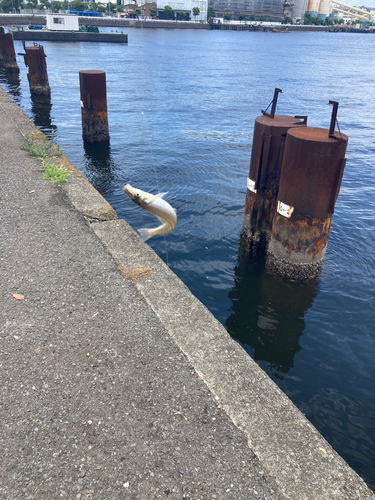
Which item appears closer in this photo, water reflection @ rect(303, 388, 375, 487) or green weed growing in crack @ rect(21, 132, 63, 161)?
water reflection @ rect(303, 388, 375, 487)

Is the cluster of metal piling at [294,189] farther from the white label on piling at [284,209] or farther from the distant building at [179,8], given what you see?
the distant building at [179,8]

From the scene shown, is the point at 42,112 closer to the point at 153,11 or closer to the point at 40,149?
the point at 40,149

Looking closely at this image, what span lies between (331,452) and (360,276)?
15.9 ft

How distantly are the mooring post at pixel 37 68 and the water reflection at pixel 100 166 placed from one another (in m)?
10.0

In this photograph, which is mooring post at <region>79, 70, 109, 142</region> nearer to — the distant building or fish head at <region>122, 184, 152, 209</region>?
fish head at <region>122, 184, 152, 209</region>

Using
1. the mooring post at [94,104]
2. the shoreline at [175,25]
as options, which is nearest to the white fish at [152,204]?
the mooring post at [94,104]

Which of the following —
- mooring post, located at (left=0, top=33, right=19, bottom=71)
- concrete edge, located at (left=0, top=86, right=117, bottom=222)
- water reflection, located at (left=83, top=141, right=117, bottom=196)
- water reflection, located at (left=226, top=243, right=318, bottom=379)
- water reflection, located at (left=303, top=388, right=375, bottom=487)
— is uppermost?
mooring post, located at (left=0, top=33, right=19, bottom=71)

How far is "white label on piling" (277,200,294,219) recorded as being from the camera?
545 centimetres

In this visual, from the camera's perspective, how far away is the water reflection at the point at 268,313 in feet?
17.5

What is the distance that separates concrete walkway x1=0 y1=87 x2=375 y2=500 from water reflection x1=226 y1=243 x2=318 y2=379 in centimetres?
175

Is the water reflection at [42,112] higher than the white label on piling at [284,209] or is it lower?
lower

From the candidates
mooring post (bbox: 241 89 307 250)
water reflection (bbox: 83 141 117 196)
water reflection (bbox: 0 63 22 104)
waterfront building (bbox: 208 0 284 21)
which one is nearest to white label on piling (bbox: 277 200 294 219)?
mooring post (bbox: 241 89 307 250)

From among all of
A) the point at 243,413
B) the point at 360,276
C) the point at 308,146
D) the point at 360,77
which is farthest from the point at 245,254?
the point at 360,77

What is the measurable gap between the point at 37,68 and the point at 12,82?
24.0ft
